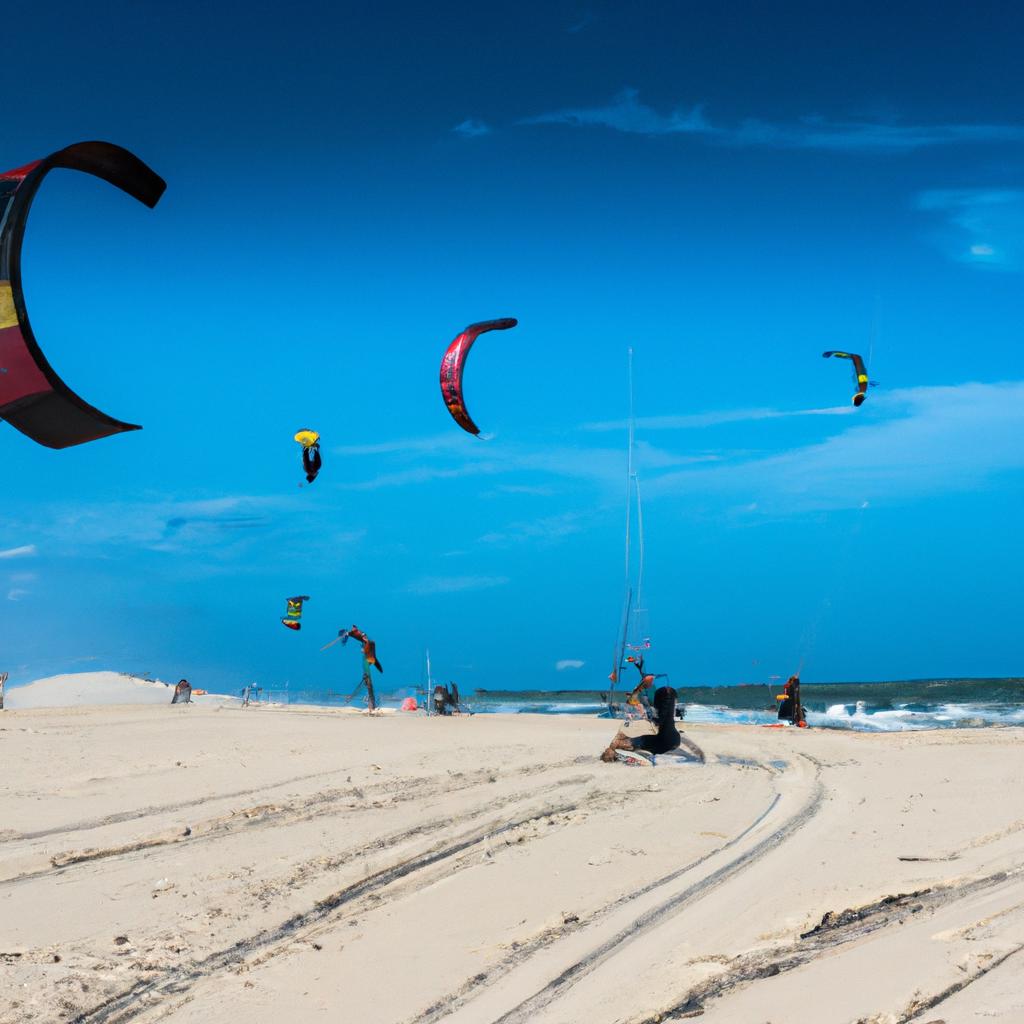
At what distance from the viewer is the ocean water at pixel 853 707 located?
3462 cm

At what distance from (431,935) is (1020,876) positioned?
14.2 feet

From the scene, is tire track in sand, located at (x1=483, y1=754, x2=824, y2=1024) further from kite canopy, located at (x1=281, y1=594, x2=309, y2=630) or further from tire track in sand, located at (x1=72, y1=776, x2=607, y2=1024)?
kite canopy, located at (x1=281, y1=594, x2=309, y2=630)

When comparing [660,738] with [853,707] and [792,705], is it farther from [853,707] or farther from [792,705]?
[853,707]

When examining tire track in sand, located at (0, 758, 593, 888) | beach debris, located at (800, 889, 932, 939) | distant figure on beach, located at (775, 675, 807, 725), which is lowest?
distant figure on beach, located at (775, 675, 807, 725)

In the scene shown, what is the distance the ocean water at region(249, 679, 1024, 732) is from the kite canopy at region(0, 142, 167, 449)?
2579cm

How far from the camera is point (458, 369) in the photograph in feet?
56.5

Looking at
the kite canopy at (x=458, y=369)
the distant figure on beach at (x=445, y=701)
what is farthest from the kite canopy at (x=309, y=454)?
the distant figure on beach at (x=445, y=701)

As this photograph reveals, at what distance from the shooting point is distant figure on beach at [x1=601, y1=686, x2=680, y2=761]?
46.3 ft

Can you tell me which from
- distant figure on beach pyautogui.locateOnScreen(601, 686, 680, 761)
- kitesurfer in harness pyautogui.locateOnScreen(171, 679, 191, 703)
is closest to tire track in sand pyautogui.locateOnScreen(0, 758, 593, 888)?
distant figure on beach pyautogui.locateOnScreen(601, 686, 680, 761)

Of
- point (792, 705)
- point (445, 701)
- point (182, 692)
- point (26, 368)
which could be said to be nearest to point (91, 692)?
point (182, 692)

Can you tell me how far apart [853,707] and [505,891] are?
4930 centimetres

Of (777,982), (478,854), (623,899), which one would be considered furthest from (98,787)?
(777,982)

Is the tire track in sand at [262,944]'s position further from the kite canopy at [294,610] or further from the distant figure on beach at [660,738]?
the kite canopy at [294,610]

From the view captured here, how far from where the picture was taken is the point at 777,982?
537cm
